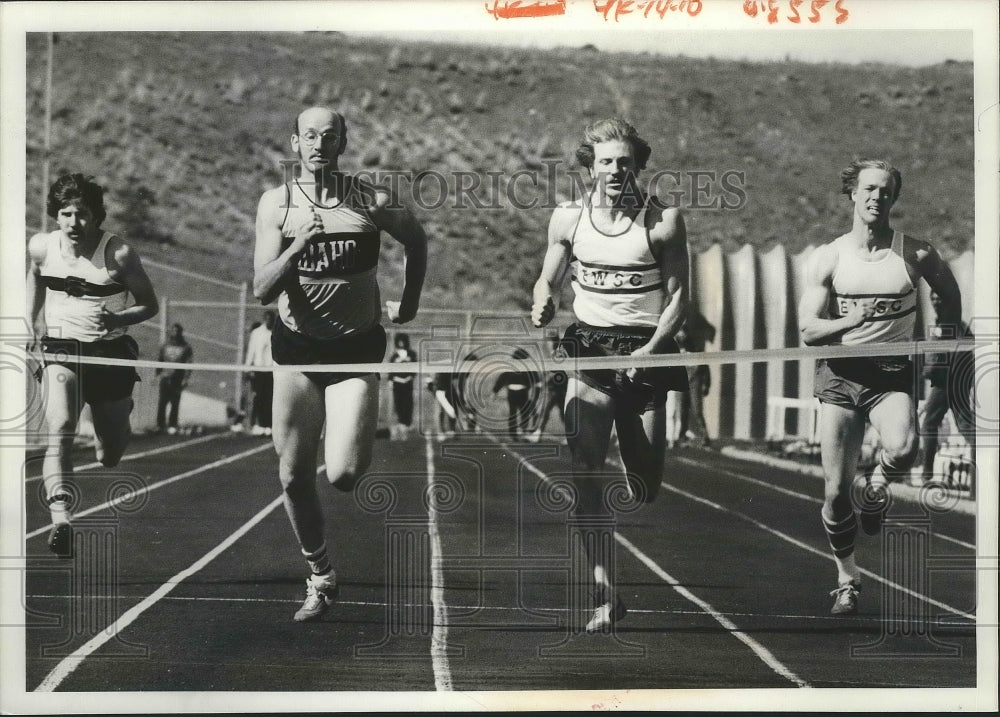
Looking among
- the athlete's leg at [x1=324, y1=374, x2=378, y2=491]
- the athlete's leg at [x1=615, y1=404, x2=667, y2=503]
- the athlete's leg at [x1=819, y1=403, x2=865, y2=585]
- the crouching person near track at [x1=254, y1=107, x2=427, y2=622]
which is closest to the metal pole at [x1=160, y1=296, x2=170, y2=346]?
the crouching person near track at [x1=254, y1=107, x2=427, y2=622]

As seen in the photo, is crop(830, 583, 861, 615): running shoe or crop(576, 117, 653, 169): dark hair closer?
crop(576, 117, 653, 169): dark hair

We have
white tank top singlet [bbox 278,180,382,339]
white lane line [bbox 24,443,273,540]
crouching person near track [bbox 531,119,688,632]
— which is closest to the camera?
white tank top singlet [bbox 278,180,382,339]

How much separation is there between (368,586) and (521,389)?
1091mm

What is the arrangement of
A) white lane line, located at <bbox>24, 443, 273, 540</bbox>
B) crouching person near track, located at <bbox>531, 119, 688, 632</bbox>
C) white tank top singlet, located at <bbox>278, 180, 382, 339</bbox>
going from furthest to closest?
white lane line, located at <bbox>24, 443, 273, 540</bbox>, crouching person near track, located at <bbox>531, 119, 688, 632</bbox>, white tank top singlet, located at <bbox>278, 180, 382, 339</bbox>

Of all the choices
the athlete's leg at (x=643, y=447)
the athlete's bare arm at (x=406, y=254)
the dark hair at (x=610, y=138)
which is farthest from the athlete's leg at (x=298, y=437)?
the dark hair at (x=610, y=138)

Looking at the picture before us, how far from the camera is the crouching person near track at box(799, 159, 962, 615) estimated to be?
17.7ft

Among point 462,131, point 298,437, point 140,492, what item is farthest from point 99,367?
point 462,131

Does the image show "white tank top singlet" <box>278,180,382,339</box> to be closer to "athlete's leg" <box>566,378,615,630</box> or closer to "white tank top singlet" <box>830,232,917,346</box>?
"athlete's leg" <box>566,378,615,630</box>

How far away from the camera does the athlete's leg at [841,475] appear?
5.45 m

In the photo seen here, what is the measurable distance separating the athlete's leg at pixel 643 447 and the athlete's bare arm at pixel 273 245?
155cm

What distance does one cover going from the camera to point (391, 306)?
529 cm

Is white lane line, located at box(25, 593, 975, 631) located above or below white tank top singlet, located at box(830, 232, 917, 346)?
below

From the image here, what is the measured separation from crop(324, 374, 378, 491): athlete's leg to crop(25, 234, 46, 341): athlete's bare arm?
133 cm

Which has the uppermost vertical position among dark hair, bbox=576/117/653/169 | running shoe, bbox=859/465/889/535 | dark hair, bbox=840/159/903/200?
dark hair, bbox=576/117/653/169
